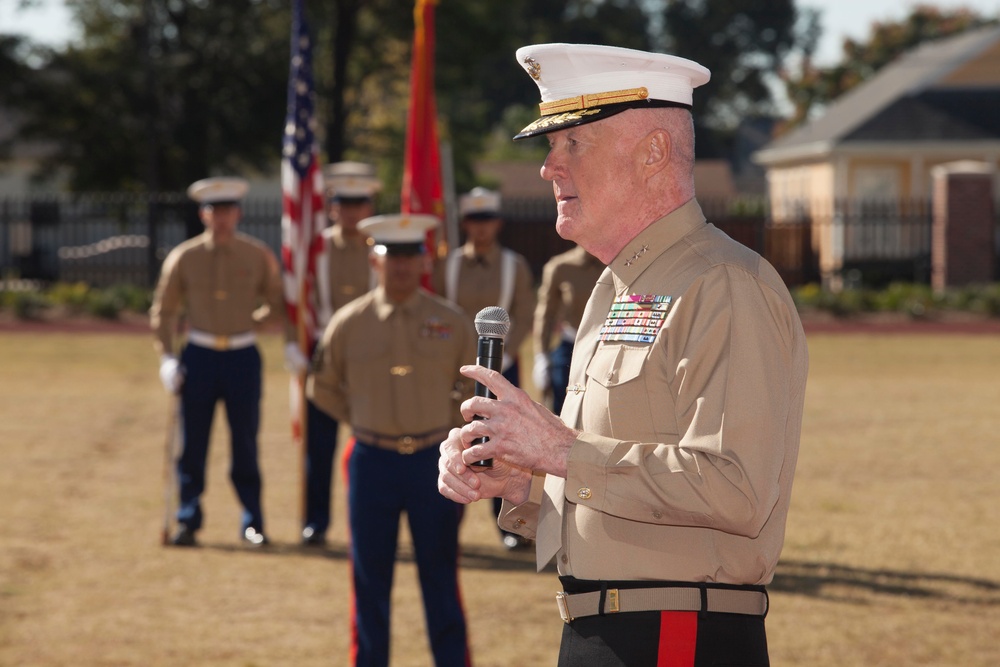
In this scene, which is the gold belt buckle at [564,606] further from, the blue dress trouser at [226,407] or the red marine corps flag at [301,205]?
the red marine corps flag at [301,205]

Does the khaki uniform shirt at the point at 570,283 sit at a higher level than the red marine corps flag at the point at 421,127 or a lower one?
lower

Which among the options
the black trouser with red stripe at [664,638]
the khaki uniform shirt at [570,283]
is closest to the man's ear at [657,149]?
the black trouser with red stripe at [664,638]

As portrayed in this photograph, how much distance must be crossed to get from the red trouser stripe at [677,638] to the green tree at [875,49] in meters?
69.9

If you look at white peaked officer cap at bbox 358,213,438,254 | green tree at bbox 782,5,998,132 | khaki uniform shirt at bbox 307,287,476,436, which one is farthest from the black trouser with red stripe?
green tree at bbox 782,5,998,132

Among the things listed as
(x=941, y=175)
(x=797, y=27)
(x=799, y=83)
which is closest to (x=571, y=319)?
(x=941, y=175)

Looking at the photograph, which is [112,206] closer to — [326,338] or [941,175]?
[941,175]

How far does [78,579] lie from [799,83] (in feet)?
220

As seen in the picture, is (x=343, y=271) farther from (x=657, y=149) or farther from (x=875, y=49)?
(x=875, y=49)

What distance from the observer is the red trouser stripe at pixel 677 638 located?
289cm

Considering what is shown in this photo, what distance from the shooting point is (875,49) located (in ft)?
240

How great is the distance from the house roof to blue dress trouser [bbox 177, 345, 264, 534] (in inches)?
1249

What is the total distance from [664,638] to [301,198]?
836 cm

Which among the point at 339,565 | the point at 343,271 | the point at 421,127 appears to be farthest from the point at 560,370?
the point at 339,565

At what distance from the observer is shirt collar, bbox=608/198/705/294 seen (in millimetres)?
2926
